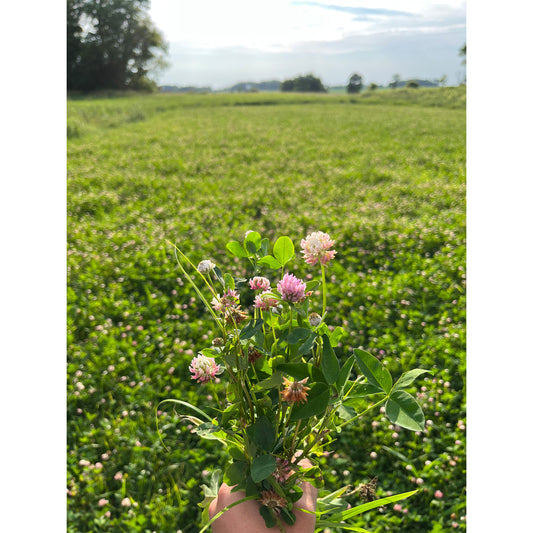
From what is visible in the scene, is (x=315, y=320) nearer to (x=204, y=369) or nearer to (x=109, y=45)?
(x=204, y=369)

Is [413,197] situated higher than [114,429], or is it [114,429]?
[413,197]

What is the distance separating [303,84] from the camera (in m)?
29.0

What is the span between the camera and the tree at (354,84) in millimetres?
25578

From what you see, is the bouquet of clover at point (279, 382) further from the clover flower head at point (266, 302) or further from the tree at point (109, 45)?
the tree at point (109, 45)

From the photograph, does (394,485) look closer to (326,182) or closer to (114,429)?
(114,429)

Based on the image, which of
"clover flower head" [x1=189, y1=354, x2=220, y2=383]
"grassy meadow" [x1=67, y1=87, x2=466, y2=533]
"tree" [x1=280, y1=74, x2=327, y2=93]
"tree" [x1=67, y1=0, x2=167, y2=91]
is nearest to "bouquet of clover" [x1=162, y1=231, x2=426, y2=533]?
"clover flower head" [x1=189, y1=354, x2=220, y2=383]

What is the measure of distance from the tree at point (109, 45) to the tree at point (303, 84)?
26.7 ft

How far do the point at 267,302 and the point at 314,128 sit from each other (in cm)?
1097

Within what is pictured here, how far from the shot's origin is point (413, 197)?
5.18 metres

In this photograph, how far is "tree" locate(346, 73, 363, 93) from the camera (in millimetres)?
25578

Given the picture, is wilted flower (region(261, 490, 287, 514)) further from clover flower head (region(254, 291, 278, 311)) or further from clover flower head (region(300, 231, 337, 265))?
clover flower head (region(300, 231, 337, 265))

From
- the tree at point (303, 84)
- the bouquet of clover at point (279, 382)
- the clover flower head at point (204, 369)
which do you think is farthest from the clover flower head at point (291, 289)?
the tree at point (303, 84)

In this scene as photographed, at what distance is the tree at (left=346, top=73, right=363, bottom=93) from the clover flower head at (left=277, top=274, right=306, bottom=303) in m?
26.6
